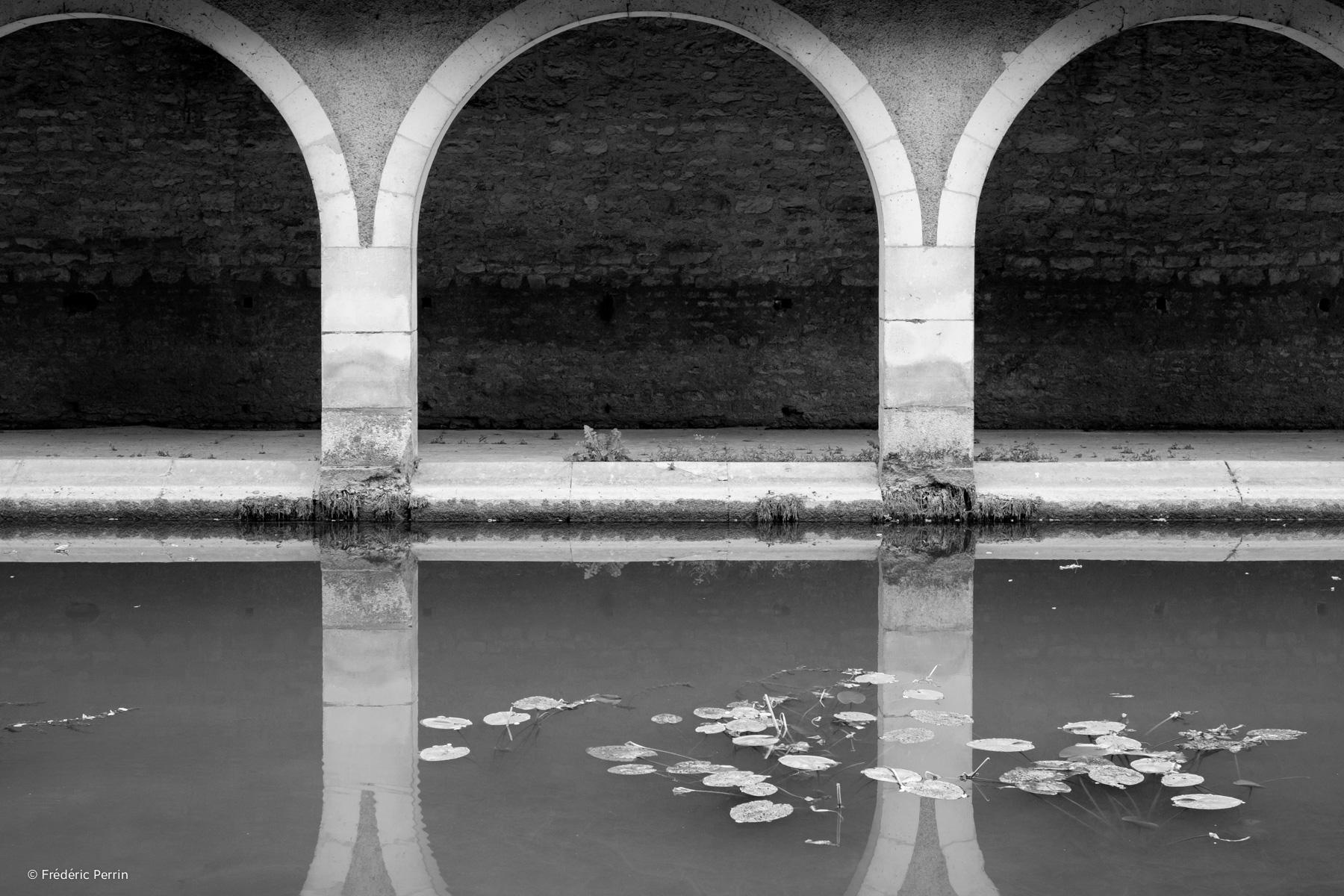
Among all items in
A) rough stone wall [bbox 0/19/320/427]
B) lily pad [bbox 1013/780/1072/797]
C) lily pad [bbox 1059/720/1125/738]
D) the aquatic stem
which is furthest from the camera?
rough stone wall [bbox 0/19/320/427]

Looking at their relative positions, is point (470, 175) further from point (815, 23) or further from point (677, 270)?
point (815, 23)

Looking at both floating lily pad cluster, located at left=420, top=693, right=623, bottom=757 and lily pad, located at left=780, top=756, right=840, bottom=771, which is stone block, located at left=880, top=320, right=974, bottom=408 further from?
lily pad, located at left=780, top=756, right=840, bottom=771

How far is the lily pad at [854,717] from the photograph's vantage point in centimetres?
369

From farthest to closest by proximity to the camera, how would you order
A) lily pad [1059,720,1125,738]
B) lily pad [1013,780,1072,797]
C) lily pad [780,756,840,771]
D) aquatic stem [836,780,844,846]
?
1. lily pad [1059,720,1125,738]
2. lily pad [780,756,840,771]
3. lily pad [1013,780,1072,797]
4. aquatic stem [836,780,844,846]

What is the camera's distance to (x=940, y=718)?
3699 millimetres

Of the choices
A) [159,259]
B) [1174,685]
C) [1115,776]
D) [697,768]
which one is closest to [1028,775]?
[1115,776]

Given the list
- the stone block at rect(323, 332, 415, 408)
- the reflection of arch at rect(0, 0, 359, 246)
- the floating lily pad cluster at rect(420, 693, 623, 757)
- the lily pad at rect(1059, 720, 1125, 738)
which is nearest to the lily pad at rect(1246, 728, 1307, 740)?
the lily pad at rect(1059, 720, 1125, 738)

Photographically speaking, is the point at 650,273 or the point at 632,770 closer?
the point at 632,770

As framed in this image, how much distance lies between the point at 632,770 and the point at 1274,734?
5.13 feet

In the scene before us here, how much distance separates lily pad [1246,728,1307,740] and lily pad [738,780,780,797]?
48.8 inches

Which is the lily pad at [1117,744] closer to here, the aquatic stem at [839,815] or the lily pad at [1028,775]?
the lily pad at [1028,775]

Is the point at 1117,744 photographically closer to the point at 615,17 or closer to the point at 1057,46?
the point at 1057,46

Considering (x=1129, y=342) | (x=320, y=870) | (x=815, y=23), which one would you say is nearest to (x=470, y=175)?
(x=815, y=23)

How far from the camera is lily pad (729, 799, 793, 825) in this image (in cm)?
295
